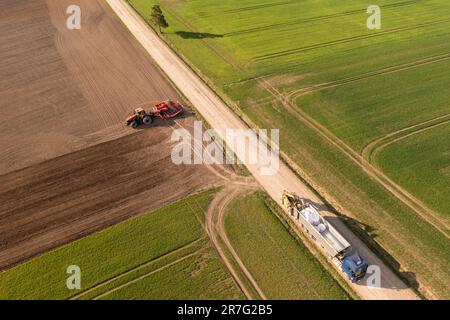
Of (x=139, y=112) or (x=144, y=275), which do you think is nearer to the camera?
(x=144, y=275)

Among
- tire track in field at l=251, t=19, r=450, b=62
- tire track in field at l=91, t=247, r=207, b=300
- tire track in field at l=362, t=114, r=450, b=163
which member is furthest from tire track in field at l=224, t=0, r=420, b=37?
tire track in field at l=91, t=247, r=207, b=300

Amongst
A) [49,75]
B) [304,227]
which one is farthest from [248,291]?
[49,75]

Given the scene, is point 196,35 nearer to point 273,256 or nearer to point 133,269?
point 273,256

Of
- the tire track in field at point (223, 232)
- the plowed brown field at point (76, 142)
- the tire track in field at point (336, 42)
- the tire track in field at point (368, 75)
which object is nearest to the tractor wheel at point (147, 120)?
the plowed brown field at point (76, 142)

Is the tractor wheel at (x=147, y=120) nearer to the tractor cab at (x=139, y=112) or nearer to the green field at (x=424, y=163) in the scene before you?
the tractor cab at (x=139, y=112)

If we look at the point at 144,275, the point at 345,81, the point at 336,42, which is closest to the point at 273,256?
the point at 144,275

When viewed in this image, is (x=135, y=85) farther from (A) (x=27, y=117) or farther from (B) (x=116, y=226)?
(B) (x=116, y=226)

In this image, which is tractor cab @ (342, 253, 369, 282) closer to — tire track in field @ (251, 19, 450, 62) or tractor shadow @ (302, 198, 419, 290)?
tractor shadow @ (302, 198, 419, 290)
